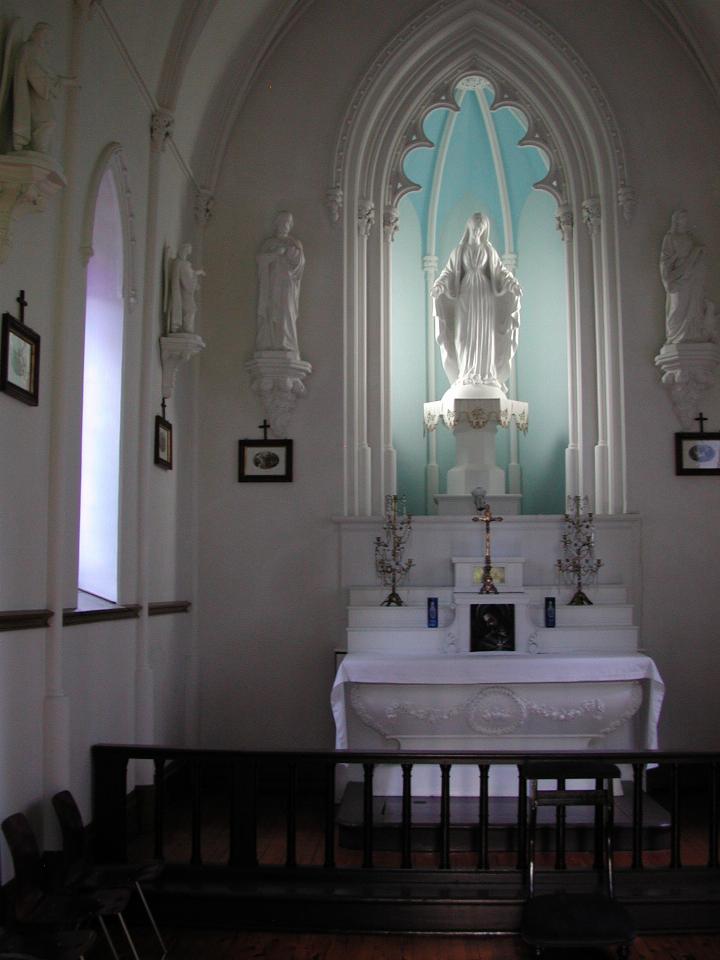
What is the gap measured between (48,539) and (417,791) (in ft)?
10.6

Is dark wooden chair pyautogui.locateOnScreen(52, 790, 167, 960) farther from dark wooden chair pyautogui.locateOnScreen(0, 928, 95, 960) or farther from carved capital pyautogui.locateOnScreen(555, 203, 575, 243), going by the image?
carved capital pyautogui.locateOnScreen(555, 203, 575, 243)

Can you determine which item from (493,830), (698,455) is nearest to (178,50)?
(698,455)

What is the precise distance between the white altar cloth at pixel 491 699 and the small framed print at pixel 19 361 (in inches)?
117

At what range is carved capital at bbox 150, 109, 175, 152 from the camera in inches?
308

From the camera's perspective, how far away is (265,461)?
895 centimetres

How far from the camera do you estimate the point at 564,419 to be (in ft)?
32.9

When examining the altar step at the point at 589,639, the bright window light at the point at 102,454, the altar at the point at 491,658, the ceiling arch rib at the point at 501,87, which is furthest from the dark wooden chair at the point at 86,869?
the ceiling arch rib at the point at 501,87

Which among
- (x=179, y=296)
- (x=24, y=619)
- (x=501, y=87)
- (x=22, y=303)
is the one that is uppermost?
(x=501, y=87)

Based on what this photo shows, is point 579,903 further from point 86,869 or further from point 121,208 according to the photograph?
point 121,208

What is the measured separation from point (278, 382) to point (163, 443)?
1268 millimetres

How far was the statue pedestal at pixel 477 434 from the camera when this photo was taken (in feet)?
29.5

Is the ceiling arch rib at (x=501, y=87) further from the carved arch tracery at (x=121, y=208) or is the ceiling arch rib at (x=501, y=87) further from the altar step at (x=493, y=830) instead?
the altar step at (x=493, y=830)

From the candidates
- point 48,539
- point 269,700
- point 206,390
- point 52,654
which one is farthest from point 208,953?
point 206,390

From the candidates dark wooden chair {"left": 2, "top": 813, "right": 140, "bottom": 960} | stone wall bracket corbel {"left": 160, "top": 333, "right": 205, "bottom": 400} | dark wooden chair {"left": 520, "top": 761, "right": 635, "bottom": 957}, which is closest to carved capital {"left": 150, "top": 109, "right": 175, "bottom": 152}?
stone wall bracket corbel {"left": 160, "top": 333, "right": 205, "bottom": 400}
